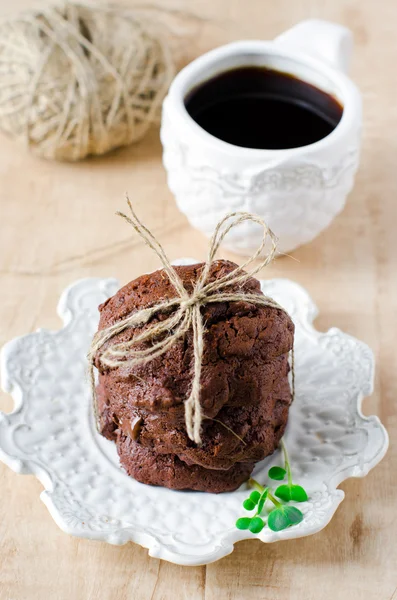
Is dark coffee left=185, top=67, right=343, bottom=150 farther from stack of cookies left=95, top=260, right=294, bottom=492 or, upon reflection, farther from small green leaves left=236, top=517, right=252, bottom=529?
small green leaves left=236, top=517, right=252, bottom=529

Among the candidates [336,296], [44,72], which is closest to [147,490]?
[336,296]

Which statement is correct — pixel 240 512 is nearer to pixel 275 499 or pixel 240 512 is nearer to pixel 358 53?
pixel 275 499

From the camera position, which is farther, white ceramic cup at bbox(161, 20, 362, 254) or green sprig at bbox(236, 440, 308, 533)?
white ceramic cup at bbox(161, 20, 362, 254)

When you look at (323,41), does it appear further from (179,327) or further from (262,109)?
(179,327)

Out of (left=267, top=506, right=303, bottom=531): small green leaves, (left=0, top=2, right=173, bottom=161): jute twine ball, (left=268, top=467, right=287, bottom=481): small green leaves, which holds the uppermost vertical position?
(left=0, top=2, right=173, bottom=161): jute twine ball

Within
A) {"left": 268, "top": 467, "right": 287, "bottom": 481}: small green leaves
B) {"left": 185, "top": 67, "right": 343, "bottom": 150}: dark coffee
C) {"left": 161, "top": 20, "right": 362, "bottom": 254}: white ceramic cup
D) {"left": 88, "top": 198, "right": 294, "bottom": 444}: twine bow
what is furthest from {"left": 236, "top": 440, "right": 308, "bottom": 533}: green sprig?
{"left": 185, "top": 67, "right": 343, "bottom": 150}: dark coffee

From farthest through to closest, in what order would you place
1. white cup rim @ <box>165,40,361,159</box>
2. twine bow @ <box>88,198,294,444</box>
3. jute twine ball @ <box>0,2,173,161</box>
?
jute twine ball @ <box>0,2,173,161</box> → white cup rim @ <box>165,40,361,159</box> → twine bow @ <box>88,198,294,444</box>

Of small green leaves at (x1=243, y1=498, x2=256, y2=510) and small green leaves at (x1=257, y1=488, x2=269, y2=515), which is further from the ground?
small green leaves at (x1=257, y1=488, x2=269, y2=515)

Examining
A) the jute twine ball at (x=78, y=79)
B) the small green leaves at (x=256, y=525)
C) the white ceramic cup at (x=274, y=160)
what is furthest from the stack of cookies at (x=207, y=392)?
the jute twine ball at (x=78, y=79)
